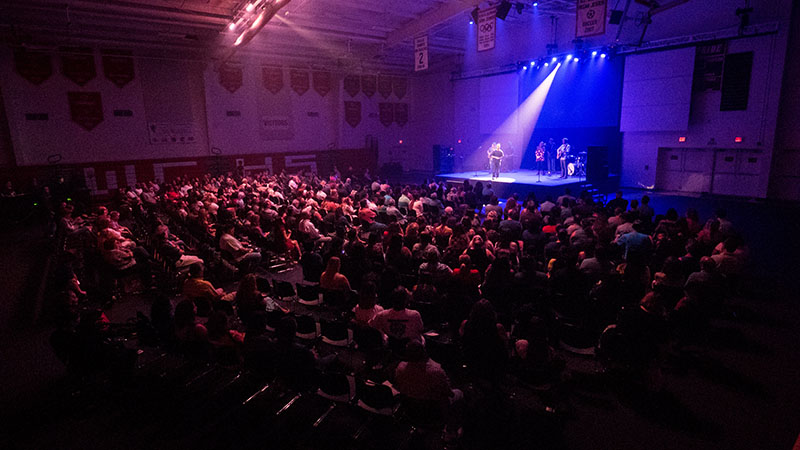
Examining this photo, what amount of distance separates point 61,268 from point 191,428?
3743 mm

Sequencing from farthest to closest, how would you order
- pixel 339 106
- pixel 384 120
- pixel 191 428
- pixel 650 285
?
pixel 384 120
pixel 339 106
pixel 650 285
pixel 191 428

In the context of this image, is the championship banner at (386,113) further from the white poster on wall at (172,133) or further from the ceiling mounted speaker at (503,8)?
the ceiling mounted speaker at (503,8)

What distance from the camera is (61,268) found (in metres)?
6.02

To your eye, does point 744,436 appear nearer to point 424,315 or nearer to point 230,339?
point 424,315

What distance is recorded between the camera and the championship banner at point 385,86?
928 inches

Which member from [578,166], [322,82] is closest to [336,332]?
[578,166]

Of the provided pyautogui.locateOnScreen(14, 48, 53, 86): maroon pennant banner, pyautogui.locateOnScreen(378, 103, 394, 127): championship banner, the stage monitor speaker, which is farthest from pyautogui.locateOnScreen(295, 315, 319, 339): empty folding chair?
pyautogui.locateOnScreen(378, 103, 394, 127): championship banner

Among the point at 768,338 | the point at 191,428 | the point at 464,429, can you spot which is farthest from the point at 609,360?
the point at 191,428

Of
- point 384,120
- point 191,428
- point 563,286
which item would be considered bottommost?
point 191,428

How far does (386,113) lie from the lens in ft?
79.2

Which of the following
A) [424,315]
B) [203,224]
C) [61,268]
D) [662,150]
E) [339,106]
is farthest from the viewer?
[339,106]

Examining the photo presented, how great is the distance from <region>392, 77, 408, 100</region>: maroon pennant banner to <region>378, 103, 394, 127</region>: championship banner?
0.81 metres

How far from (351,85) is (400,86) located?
3.29 metres

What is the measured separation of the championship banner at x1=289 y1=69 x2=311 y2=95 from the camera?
2061 centimetres
